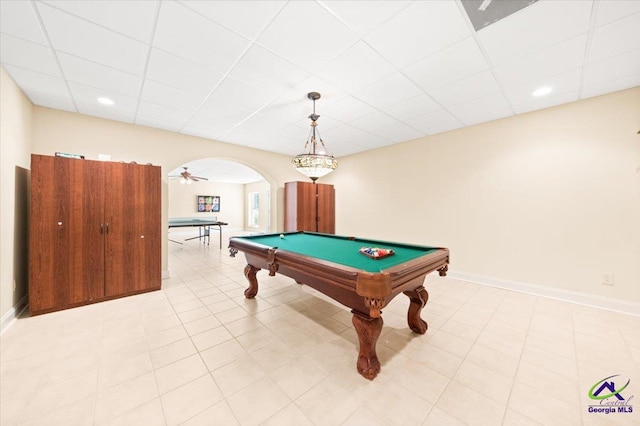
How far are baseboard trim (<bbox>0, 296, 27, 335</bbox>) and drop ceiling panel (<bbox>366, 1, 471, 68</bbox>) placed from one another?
4.39m

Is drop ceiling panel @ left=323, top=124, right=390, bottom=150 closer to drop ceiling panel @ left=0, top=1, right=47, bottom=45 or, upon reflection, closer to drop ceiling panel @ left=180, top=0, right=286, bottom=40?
drop ceiling panel @ left=180, top=0, right=286, bottom=40

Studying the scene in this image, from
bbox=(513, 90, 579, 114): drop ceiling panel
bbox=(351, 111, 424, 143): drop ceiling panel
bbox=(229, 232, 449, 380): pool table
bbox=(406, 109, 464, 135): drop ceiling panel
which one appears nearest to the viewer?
bbox=(229, 232, 449, 380): pool table

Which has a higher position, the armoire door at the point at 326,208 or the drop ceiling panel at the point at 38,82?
the drop ceiling panel at the point at 38,82

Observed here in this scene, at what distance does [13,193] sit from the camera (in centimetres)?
253

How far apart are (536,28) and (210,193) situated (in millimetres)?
11801

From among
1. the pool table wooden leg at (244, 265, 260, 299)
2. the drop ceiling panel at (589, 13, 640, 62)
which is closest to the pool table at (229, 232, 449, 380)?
the pool table wooden leg at (244, 265, 260, 299)

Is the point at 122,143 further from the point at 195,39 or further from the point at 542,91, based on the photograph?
the point at 542,91

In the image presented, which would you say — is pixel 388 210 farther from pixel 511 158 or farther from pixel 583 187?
pixel 583 187

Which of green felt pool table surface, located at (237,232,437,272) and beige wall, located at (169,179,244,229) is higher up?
beige wall, located at (169,179,244,229)

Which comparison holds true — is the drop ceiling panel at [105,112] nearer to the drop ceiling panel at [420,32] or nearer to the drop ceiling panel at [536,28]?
the drop ceiling panel at [420,32]

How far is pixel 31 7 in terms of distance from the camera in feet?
5.16

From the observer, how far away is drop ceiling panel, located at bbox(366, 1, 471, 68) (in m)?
1.62

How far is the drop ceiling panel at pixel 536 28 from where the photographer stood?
1613mm

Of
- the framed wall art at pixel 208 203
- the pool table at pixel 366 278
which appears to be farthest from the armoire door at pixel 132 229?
the framed wall art at pixel 208 203
